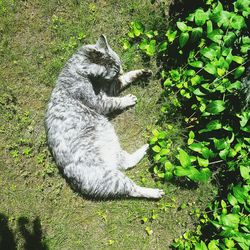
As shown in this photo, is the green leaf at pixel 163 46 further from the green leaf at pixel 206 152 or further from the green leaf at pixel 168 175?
the green leaf at pixel 168 175

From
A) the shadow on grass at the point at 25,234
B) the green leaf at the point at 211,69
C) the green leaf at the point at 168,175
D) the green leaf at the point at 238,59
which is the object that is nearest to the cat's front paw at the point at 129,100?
the green leaf at the point at 168,175

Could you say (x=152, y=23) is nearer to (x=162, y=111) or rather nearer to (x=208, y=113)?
(x=162, y=111)

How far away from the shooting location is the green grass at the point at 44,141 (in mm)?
5504

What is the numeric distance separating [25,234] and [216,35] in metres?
3.95

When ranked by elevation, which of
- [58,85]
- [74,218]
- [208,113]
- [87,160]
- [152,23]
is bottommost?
[74,218]

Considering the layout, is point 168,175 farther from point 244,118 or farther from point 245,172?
point 244,118

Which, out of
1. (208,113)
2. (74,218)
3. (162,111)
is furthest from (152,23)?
(74,218)

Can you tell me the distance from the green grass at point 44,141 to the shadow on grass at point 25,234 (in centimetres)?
2

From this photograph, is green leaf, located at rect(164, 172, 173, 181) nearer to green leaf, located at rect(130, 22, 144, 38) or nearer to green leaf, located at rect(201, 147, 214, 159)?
green leaf, located at rect(201, 147, 214, 159)

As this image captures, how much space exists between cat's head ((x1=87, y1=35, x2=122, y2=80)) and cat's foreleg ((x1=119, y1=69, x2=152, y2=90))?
46 cm

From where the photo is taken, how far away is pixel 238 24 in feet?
14.4

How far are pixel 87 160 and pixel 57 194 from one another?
3.20 ft

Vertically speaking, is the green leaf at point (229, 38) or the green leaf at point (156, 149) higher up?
the green leaf at point (229, 38)

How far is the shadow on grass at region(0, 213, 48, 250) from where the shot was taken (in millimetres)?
5562
